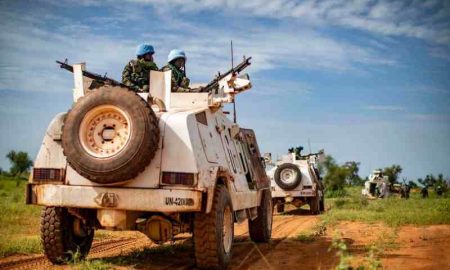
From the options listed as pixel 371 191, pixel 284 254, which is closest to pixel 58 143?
pixel 284 254

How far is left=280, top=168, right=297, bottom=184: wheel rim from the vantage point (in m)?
19.5

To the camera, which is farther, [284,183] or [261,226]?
[284,183]

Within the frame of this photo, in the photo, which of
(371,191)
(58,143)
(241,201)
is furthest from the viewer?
(371,191)

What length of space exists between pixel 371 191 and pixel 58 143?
28739mm

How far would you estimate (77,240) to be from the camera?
7.11 m

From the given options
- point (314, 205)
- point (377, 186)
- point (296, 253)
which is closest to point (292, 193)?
point (314, 205)

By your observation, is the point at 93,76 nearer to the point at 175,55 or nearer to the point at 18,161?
the point at 175,55

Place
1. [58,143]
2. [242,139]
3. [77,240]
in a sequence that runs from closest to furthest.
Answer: [58,143] → [77,240] → [242,139]

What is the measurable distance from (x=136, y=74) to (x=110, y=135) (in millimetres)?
2174

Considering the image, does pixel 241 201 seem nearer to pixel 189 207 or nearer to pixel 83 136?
pixel 189 207

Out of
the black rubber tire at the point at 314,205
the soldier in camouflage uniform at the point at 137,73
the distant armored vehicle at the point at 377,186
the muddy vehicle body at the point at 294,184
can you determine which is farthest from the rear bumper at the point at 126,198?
the distant armored vehicle at the point at 377,186

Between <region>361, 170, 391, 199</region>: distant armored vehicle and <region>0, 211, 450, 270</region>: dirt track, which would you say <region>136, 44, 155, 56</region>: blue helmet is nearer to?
<region>0, 211, 450, 270</region>: dirt track

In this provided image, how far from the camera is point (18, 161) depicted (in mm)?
62469

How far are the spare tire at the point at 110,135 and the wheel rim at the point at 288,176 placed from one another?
544 inches
